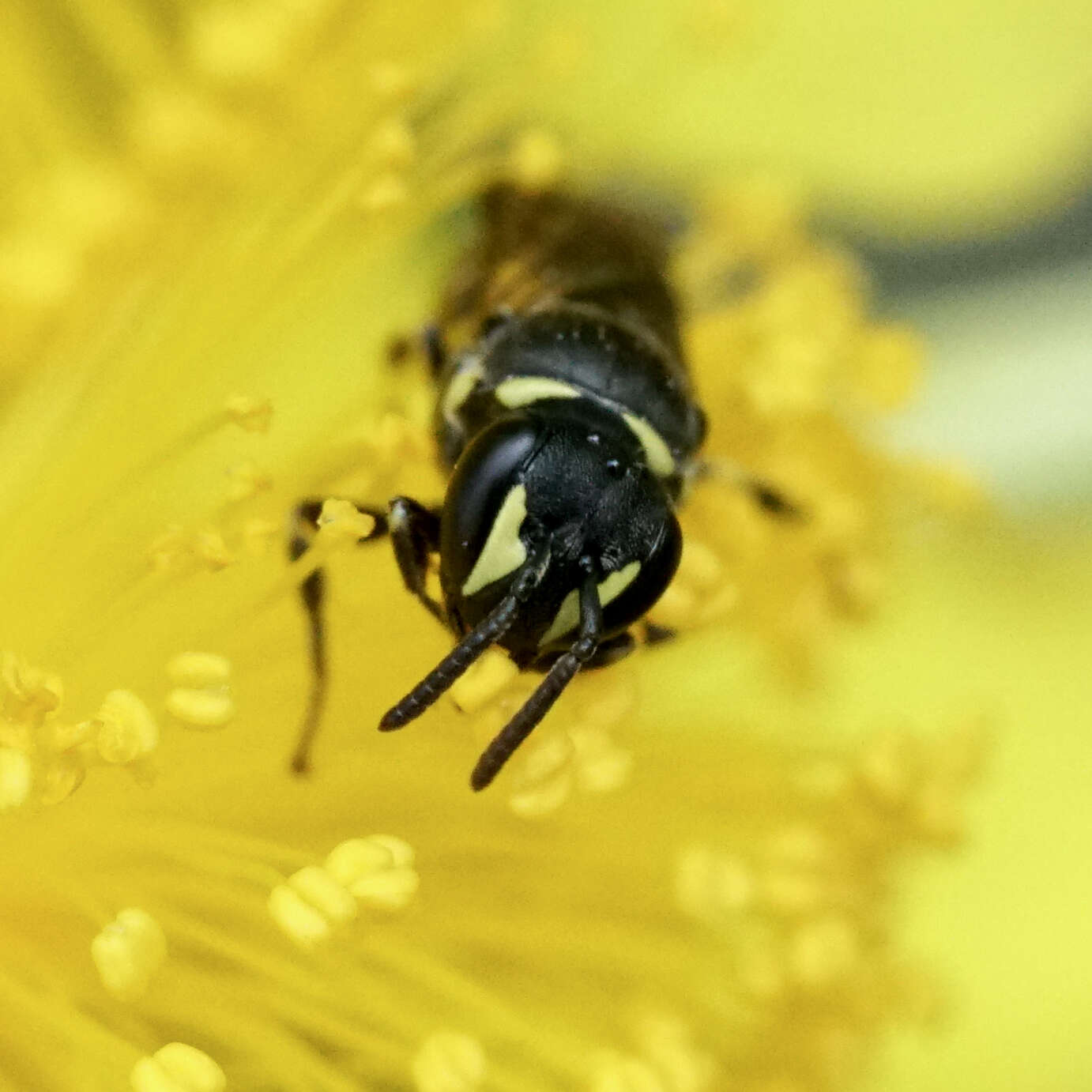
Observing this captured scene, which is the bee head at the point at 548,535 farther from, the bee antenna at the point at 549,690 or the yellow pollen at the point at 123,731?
the yellow pollen at the point at 123,731

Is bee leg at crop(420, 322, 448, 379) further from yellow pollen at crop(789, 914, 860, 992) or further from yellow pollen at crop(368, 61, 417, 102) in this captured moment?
yellow pollen at crop(789, 914, 860, 992)

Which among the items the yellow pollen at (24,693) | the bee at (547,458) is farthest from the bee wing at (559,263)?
the yellow pollen at (24,693)

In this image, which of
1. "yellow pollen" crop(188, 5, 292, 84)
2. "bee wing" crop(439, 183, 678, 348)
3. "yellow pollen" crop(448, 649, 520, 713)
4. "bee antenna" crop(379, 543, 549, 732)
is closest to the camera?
"bee antenna" crop(379, 543, 549, 732)

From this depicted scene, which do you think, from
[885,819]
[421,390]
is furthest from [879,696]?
[421,390]

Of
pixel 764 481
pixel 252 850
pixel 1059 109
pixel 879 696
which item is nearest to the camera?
pixel 252 850

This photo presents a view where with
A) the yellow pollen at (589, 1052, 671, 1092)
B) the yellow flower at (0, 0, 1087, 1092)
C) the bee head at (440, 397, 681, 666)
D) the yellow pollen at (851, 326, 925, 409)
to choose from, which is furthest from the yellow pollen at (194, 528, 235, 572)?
the yellow pollen at (851, 326, 925, 409)

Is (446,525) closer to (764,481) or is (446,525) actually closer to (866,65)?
(764,481)
